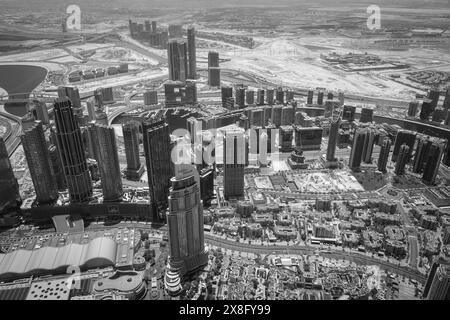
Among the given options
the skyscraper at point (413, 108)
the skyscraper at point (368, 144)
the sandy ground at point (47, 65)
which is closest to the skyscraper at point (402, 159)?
the skyscraper at point (368, 144)

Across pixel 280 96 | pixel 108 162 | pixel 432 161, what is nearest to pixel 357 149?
pixel 432 161

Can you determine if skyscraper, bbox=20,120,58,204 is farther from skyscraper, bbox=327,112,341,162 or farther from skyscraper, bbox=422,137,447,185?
skyscraper, bbox=422,137,447,185

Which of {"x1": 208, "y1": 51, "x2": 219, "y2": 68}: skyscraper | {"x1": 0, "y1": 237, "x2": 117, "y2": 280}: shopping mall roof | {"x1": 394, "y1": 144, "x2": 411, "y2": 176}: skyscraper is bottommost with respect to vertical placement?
{"x1": 0, "y1": 237, "x2": 117, "y2": 280}: shopping mall roof

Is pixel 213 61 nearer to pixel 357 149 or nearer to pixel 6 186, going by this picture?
pixel 357 149

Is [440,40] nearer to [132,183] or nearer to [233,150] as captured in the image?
[233,150]

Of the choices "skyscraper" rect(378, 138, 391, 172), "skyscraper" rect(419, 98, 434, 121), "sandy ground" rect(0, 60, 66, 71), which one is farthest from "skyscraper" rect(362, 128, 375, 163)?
"sandy ground" rect(0, 60, 66, 71)

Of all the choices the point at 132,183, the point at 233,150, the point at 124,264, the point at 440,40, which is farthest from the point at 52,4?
the point at 440,40
